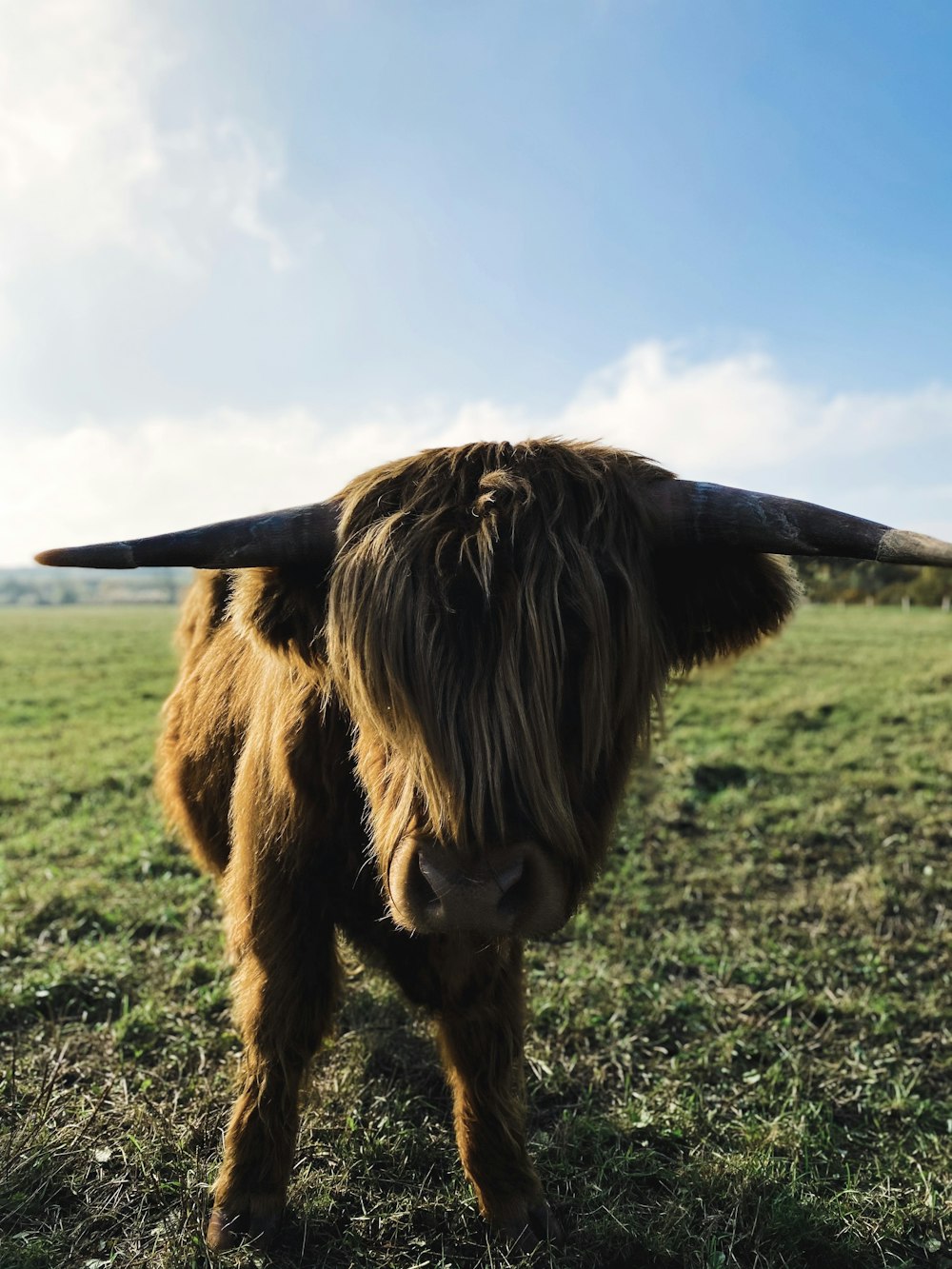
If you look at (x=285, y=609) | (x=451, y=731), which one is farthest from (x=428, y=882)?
(x=285, y=609)

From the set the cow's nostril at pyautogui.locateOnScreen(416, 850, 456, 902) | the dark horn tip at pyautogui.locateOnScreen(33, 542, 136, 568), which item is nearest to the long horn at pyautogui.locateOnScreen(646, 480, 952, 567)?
the cow's nostril at pyautogui.locateOnScreen(416, 850, 456, 902)

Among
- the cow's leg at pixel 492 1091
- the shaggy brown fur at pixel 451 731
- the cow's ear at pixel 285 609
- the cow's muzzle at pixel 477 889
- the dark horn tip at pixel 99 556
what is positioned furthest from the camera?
the cow's leg at pixel 492 1091

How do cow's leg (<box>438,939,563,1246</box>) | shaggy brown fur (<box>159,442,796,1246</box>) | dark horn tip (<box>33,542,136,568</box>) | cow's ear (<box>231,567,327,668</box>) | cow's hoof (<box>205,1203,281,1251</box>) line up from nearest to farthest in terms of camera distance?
shaggy brown fur (<box>159,442,796,1246</box>) < dark horn tip (<box>33,542,136,568</box>) < cow's ear (<box>231,567,327,668</box>) < cow's hoof (<box>205,1203,281,1251</box>) < cow's leg (<box>438,939,563,1246</box>)

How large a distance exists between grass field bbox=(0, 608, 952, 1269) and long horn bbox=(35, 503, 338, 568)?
1.40 meters

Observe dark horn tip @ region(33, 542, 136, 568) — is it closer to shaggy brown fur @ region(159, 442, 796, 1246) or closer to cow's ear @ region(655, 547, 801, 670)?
shaggy brown fur @ region(159, 442, 796, 1246)

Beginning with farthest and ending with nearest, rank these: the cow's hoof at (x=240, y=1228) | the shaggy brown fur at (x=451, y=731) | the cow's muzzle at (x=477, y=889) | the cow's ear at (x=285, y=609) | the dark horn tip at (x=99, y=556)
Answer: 1. the cow's hoof at (x=240, y=1228)
2. the cow's ear at (x=285, y=609)
3. the dark horn tip at (x=99, y=556)
4. the shaggy brown fur at (x=451, y=731)
5. the cow's muzzle at (x=477, y=889)

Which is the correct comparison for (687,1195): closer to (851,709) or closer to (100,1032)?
(100,1032)

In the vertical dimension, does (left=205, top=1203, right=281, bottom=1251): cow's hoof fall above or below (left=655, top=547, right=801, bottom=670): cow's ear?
below

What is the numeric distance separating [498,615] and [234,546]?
72 cm

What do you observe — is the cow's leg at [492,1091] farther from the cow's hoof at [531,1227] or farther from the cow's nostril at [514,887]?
the cow's nostril at [514,887]

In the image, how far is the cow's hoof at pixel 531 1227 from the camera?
2531mm

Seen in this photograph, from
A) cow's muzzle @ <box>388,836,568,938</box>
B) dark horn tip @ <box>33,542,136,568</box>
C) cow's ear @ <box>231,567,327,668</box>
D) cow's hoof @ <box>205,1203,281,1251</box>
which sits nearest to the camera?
cow's muzzle @ <box>388,836,568,938</box>

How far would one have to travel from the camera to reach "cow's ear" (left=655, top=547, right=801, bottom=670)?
2.30 metres

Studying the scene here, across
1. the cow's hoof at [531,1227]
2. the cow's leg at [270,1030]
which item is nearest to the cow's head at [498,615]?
the cow's leg at [270,1030]
